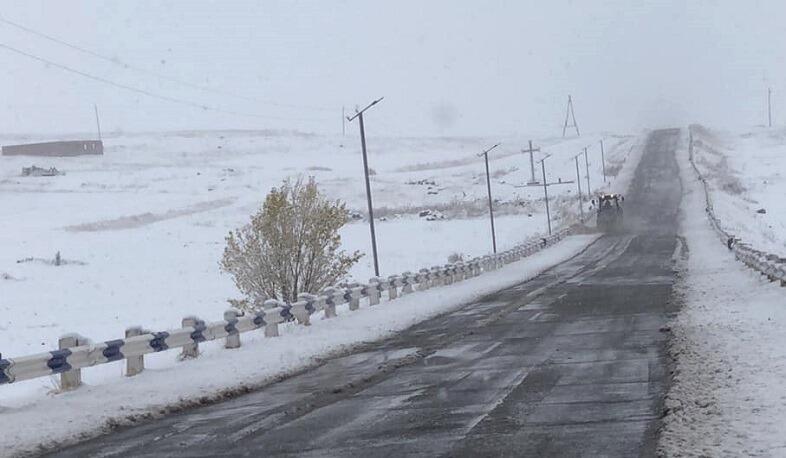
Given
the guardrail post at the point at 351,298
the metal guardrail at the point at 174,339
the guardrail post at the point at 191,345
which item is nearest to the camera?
the metal guardrail at the point at 174,339

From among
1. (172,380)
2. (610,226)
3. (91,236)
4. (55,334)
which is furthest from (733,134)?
(172,380)

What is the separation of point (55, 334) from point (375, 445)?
80.5 ft

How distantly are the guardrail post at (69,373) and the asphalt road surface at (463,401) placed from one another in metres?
2.53

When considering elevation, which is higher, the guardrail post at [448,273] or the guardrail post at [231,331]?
the guardrail post at [231,331]

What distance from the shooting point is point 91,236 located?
70.5 m

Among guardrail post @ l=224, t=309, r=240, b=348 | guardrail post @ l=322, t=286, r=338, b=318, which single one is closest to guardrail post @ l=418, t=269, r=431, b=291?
guardrail post @ l=322, t=286, r=338, b=318

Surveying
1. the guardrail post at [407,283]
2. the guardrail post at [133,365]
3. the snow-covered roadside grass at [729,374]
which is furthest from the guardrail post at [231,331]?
the guardrail post at [407,283]

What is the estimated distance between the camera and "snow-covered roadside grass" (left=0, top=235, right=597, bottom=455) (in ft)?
34.3

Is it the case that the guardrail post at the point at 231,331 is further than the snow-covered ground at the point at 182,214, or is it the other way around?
the snow-covered ground at the point at 182,214

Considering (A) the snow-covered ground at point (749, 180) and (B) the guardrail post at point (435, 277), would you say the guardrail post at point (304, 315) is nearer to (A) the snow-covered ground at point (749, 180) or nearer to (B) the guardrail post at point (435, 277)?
(B) the guardrail post at point (435, 277)

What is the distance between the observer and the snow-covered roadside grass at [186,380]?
34.3ft

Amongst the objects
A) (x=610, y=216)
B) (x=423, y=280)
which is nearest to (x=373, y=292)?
(x=423, y=280)

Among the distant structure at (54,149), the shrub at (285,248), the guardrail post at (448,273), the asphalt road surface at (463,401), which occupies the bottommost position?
the guardrail post at (448,273)

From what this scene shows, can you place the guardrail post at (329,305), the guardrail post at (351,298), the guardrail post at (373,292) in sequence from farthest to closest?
the guardrail post at (373,292) → the guardrail post at (351,298) → the guardrail post at (329,305)
